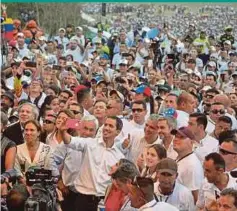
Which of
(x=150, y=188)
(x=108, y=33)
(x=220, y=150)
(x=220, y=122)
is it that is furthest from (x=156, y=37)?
(x=150, y=188)

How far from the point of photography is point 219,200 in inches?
226

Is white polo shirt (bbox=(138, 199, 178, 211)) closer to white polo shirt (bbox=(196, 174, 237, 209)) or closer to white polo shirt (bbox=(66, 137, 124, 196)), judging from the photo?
white polo shirt (bbox=(196, 174, 237, 209))

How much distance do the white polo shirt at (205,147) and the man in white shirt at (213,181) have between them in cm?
121

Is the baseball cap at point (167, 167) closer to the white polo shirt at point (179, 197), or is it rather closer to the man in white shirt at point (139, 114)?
the white polo shirt at point (179, 197)

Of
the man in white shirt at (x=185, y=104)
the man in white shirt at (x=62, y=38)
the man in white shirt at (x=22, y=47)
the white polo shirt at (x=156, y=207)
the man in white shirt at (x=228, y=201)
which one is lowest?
the man in white shirt at (x=62, y=38)

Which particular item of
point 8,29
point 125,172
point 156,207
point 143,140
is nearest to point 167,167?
point 125,172

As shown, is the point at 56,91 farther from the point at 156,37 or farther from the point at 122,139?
the point at 156,37

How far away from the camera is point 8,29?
61.2 feet

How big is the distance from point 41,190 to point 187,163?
1517 mm

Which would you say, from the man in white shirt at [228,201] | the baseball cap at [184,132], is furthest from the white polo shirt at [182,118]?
the man in white shirt at [228,201]

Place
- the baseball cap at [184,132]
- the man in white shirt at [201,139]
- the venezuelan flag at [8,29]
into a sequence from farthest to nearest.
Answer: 1. the venezuelan flag at [8,29]
2. the man in white shirt at [201,139]
3. the baseball cap at [184,132]

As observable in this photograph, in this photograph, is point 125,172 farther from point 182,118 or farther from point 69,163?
point 182,118

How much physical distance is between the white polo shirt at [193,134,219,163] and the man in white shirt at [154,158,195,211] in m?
1.28

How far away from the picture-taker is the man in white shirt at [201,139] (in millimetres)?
7824
